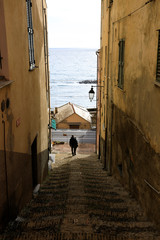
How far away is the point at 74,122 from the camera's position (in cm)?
3366

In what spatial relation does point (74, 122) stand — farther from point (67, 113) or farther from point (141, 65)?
point (141, 65)

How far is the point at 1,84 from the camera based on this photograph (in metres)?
4.43

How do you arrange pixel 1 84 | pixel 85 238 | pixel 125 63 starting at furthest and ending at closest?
pixel 125 63
pixel 1 84
pixel 85 238

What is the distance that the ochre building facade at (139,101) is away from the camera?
5.13 m

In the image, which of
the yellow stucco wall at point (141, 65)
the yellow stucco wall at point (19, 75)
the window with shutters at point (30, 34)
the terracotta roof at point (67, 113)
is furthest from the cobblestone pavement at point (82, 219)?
the terracotta roof at point (67, 113)

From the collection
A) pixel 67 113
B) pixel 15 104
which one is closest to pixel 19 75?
pixel 15 104

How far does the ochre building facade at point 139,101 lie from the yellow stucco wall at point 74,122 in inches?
947

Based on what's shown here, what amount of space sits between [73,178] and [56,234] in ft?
14.8

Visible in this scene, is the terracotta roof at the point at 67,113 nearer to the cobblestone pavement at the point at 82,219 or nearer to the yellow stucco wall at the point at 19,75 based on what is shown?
the yellow stucco wall at the point at 19,75

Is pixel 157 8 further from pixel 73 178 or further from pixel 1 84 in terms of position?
pixel 73 178

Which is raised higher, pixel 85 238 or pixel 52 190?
pixel 85 238

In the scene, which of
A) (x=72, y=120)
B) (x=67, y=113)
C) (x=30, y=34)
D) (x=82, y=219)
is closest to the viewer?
(x=82, y=219)

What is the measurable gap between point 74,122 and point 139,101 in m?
27.4

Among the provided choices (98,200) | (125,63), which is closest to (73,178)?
(98,200)
